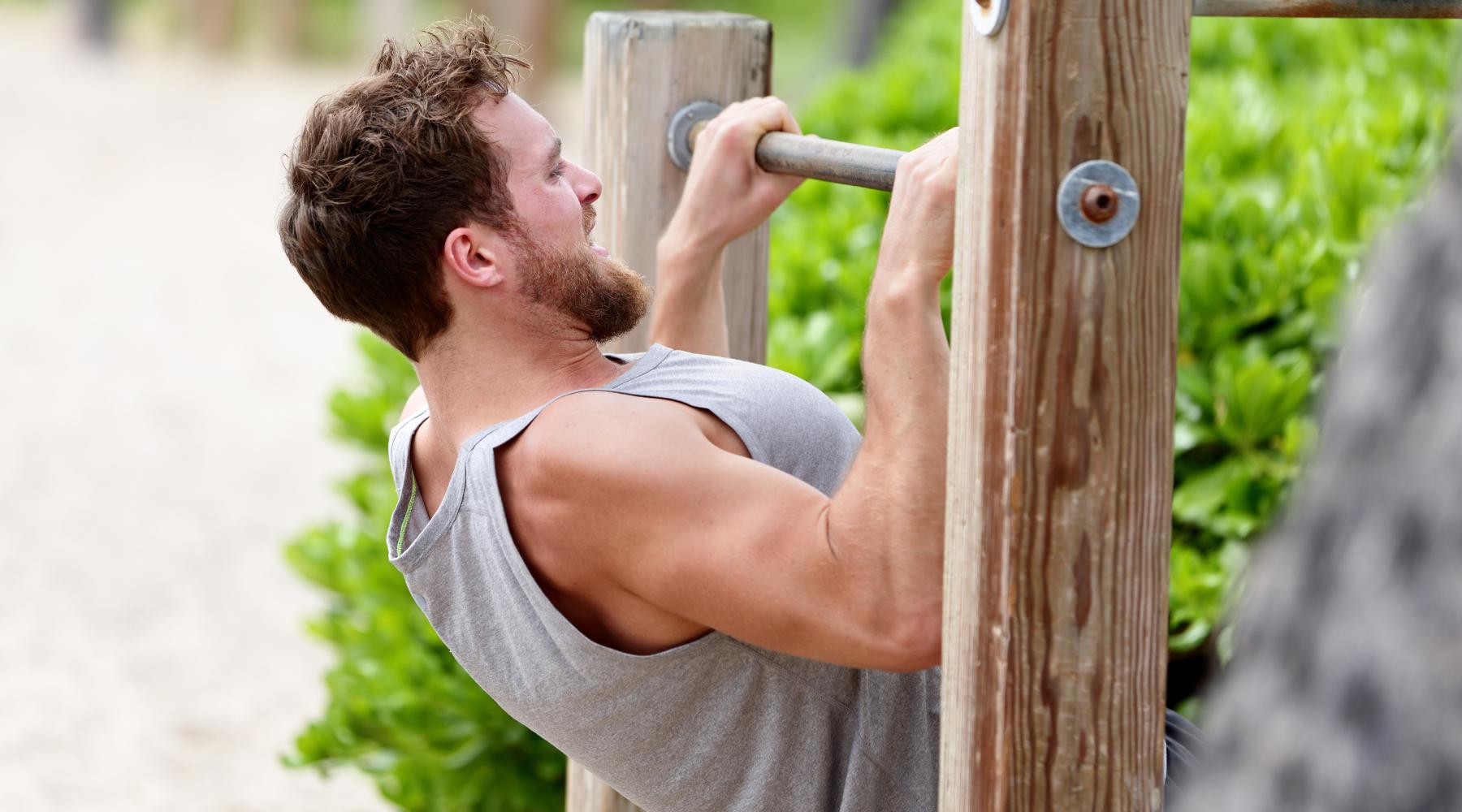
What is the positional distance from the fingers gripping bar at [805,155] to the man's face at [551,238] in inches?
10.0

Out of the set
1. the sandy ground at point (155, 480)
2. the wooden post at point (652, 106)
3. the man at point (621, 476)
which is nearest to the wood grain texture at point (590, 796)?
the wooden post at point (652, 106)

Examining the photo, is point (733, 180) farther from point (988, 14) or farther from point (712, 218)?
point (988, 14)

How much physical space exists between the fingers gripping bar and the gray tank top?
0.83 feet

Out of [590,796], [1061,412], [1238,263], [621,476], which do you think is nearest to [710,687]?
[621,476]

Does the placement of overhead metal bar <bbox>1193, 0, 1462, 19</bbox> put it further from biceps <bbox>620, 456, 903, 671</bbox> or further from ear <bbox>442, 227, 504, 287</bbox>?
ear <bbox>442, 227, 504, 287</bbox>

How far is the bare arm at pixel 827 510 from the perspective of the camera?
1.46m

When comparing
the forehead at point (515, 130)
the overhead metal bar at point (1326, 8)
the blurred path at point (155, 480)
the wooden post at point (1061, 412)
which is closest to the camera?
the wooden post at point (1061, 412)

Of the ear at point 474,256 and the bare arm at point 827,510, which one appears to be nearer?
the bare arm at point 827,510

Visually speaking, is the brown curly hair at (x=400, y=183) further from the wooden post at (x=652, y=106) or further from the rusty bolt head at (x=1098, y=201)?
the rusty bolt head at (x=1098, y=201)

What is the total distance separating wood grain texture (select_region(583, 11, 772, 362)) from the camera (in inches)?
87.6

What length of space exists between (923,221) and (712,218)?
2.09 ft

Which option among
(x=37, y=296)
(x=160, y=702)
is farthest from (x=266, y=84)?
(x=160, y=702)

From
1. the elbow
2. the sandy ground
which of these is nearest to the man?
the elbow

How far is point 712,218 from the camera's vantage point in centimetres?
208
